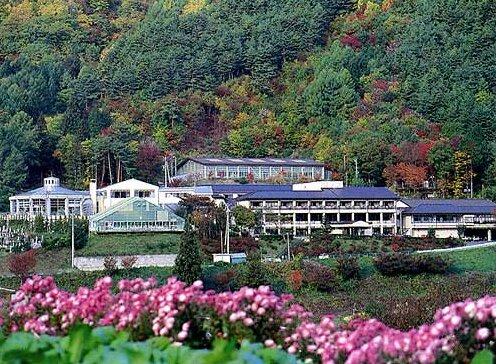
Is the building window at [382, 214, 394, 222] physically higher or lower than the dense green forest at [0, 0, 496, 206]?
lower

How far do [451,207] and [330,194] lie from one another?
4.19 meters

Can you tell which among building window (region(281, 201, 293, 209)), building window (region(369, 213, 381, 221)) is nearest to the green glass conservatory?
building window (region(281, 201, 293, 209))

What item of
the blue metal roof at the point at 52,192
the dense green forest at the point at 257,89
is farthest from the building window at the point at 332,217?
the blue metal roof at the point at 52,192

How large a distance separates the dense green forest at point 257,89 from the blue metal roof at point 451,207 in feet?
11.3

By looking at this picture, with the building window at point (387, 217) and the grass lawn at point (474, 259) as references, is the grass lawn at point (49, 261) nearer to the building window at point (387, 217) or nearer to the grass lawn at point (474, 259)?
the grass lawn at point (474, 259)

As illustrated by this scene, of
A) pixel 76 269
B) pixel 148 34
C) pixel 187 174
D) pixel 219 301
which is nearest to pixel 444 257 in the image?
pixel 76 269

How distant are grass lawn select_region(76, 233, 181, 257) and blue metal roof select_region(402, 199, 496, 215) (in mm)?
8843

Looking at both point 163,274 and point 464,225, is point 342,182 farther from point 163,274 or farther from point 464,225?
point 163,274

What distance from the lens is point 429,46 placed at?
5575 cm

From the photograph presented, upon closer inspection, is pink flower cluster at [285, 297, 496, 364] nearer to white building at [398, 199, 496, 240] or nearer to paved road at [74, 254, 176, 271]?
paved road at [74, 254, 176, 271]

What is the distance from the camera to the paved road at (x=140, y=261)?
88.9ft

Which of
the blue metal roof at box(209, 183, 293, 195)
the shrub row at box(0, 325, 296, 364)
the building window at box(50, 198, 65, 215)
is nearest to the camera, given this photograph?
the shrub row at box(0, 325, 296, 364)

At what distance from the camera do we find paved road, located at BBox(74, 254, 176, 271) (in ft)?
88.9

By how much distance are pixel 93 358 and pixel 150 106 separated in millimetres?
48865
